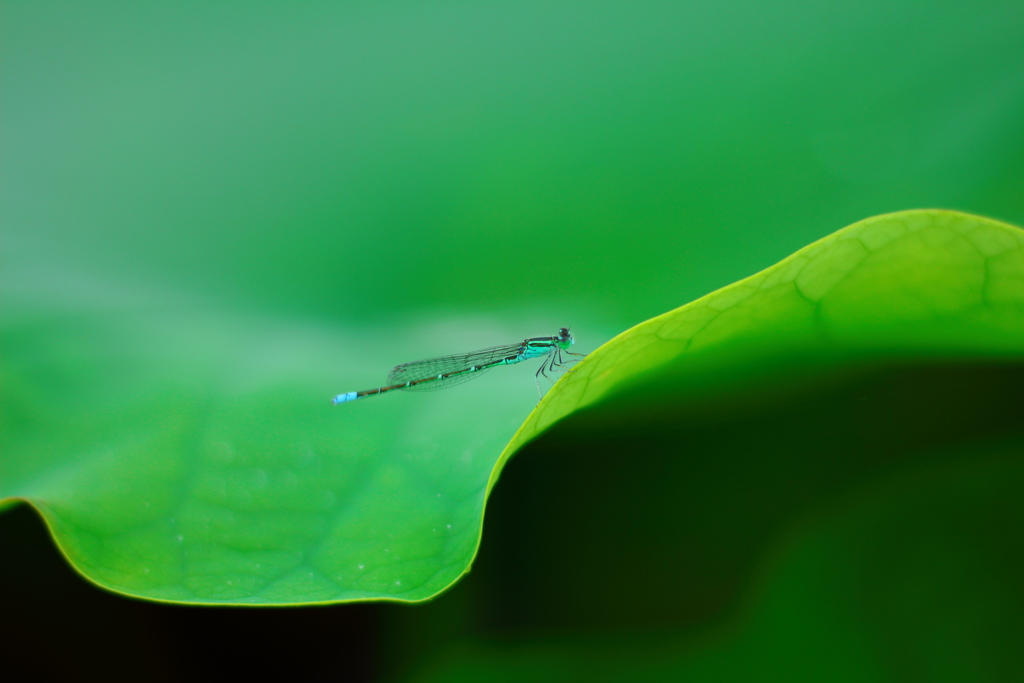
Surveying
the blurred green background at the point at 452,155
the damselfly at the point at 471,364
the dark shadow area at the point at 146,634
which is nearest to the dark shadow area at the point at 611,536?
the dark shadow area at the point at 146,634

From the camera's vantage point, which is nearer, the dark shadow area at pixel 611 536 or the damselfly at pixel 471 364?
the dark shadow area at pixel 611 536

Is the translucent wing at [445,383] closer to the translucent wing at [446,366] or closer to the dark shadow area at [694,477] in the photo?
the translucent wing at [446,366]

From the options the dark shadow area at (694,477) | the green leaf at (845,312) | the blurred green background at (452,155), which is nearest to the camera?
the green leaf at (845,312)

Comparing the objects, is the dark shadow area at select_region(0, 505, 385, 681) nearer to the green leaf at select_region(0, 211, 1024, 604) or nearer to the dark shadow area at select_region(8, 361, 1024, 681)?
the dark shadow area at select_region(8, 361, 1024, 681)

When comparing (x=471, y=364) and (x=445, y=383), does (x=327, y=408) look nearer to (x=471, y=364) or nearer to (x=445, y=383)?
(x=445, y=383)

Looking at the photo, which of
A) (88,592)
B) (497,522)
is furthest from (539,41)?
(88,592)

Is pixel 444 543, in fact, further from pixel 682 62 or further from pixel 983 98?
pixel 983 98
